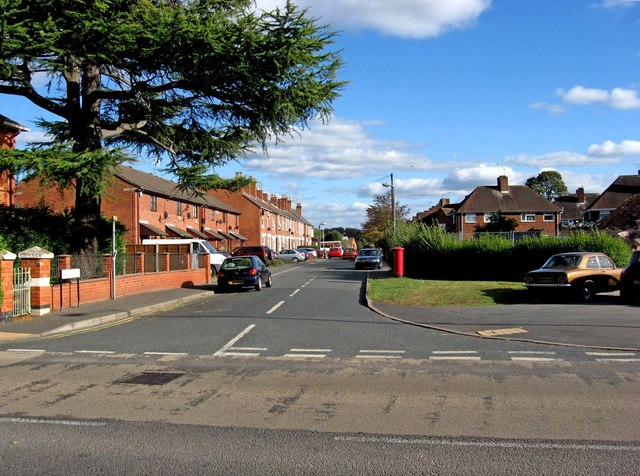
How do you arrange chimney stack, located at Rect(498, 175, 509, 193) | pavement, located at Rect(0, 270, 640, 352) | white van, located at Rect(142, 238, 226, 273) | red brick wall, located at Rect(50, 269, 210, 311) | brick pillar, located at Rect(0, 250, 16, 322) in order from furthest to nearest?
chimney stack, located at Rect(498, 175, 509, 193), white van, located at Rect(142, 238, 226, 273), red brick wall, located at Rect(50, 269, 210, 311), brick pillar, located at Rect(0, 250, 16, 322), pavement, located at Rect(0, 270, 640, 352)

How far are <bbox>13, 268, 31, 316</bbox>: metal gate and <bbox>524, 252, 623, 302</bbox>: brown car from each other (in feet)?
48.0

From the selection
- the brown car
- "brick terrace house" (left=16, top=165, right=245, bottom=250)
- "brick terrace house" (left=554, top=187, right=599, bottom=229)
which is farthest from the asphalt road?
"brick terrace house" (left=554, top=187, right=599, bottom=229)

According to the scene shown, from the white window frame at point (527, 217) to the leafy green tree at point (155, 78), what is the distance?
5499cm

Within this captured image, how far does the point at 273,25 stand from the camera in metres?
17.5

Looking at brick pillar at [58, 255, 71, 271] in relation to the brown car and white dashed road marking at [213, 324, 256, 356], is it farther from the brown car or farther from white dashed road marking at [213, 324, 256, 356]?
the brown car

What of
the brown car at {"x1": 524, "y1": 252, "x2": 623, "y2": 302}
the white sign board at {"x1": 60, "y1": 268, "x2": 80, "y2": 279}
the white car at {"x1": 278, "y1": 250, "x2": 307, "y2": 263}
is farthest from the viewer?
the white car at {"x1": 278, "y1": 250, "x2": 307, "y2": 263}

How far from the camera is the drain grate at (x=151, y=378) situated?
294 inches

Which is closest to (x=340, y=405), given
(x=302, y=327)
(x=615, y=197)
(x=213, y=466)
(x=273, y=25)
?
(x=213, y=466)

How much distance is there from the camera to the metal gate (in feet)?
44.7

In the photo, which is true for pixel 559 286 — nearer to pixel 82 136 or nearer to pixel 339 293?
pixel 339 293

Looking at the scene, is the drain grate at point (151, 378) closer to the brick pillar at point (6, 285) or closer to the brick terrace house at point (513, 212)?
the brick pillar at point (6, 285)

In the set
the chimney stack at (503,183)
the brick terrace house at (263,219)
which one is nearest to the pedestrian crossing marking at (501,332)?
the brick terrace house at (263,219)

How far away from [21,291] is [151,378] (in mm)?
7948

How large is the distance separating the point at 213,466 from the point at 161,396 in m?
2.51
